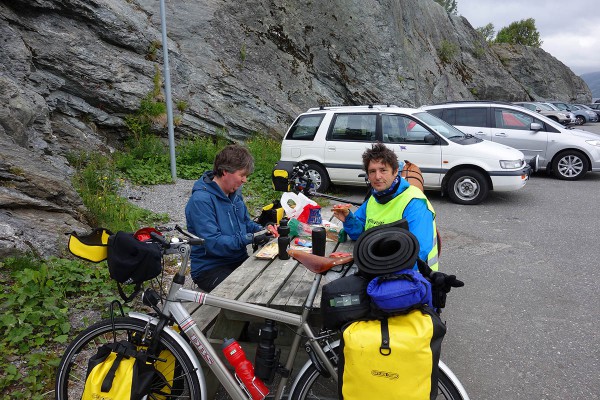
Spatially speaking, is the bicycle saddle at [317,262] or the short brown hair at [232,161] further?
the short brown hair at [232,161]

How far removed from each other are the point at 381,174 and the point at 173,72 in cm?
1001

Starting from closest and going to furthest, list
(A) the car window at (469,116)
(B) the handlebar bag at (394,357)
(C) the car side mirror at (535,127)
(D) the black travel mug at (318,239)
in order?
(B) the handlebar bag at (394,357)
(D) the black travel mug at (318,239)
(C) the car side mirror at (535,127)
(A) the car window at (469,116)

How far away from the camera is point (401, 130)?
8.66 meters

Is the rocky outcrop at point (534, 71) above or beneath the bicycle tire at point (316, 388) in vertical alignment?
above

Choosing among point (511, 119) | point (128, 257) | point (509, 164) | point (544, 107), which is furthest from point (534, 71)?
Result: point (128, 257)

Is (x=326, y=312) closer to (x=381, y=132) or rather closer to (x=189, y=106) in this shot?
(x=381, y=132)

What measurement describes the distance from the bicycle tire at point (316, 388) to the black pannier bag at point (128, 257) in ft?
3.28

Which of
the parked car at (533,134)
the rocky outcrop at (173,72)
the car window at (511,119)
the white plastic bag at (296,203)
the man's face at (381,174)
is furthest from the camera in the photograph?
the car window at (511,119)

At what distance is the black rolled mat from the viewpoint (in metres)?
2.14

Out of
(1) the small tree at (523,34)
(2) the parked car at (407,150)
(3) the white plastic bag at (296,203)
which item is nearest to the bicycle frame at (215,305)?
(3) the white plastic bag at (296,203)

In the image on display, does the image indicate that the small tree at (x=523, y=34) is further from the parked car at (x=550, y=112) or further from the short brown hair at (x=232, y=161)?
the short brown hair at (x=232, y=161)

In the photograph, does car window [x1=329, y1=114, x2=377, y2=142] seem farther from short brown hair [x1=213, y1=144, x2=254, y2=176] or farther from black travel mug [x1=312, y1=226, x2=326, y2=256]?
black travel mug [x1=312, y1=226, x2=326, y2=256]

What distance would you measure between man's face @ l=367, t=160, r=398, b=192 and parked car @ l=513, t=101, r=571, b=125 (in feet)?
76.0

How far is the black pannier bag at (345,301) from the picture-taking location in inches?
84.0
